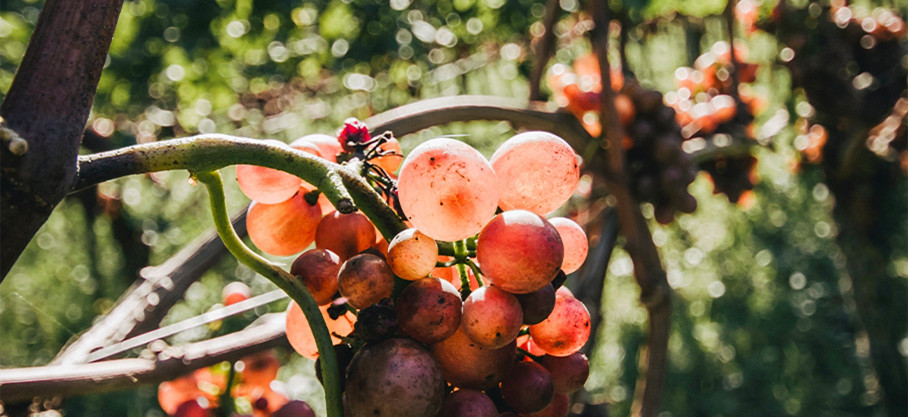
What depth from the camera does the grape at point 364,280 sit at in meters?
Result: 0.40

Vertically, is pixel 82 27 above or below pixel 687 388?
above

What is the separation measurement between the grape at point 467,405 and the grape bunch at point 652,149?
2.41 ft

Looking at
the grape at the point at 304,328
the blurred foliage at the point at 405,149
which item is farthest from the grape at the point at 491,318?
the blurred foliage at the point at 405,149

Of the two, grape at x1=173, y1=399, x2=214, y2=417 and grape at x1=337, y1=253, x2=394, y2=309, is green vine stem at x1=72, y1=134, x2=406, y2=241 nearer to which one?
grape at x1=337, y1=253, x2=394, y2=309

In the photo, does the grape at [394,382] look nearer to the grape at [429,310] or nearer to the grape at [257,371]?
the grape at [429,310]

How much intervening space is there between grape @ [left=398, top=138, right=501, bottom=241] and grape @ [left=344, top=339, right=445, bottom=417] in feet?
0.25

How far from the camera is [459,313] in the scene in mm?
420

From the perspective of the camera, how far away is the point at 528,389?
17.3 inches

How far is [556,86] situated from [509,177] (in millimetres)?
846

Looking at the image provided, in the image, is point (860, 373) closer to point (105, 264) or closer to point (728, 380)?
point (728, 380)

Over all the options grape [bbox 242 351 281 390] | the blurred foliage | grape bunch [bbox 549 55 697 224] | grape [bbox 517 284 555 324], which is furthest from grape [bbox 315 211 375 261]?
the blurred foliage

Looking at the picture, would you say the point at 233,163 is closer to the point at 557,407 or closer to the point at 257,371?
the point at 557,407

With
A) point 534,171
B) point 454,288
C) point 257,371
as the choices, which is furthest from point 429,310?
point 257,371

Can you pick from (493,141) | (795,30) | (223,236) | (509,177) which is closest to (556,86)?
(795,30)
